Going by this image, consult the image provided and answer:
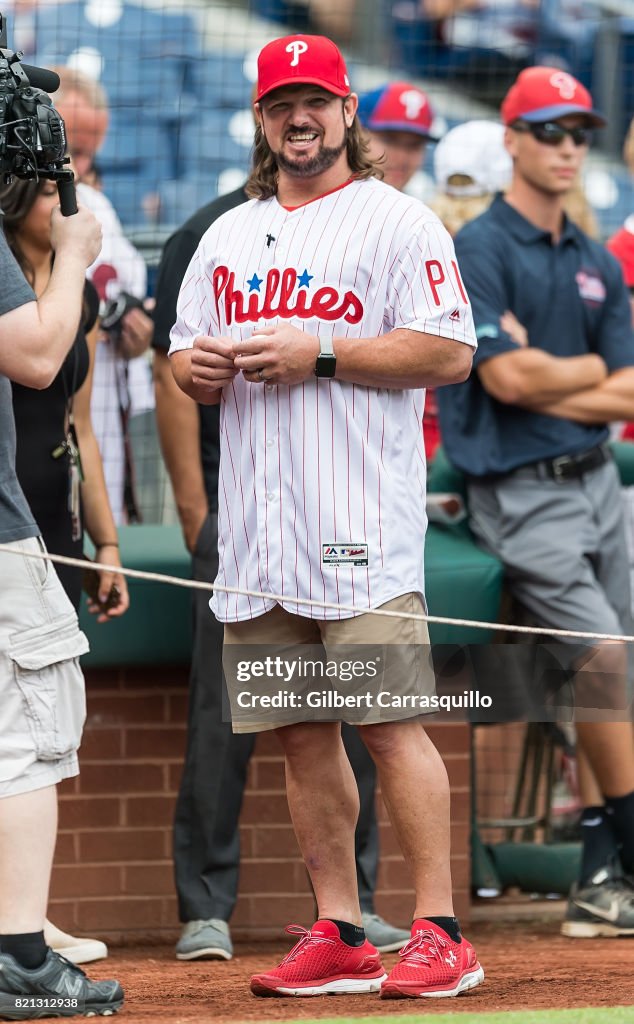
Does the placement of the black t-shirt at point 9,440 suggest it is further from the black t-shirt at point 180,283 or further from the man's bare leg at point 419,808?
the black t-shirt at point 180,283

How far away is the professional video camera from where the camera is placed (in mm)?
3158

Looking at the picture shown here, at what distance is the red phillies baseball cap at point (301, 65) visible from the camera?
134 inches

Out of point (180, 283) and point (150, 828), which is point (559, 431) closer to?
point (180, 283)

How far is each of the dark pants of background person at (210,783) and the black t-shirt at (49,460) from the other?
1.64ft

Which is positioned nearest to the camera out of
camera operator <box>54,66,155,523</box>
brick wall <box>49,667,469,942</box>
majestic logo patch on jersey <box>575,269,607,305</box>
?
brick wall <box>49,667,469,942</box>

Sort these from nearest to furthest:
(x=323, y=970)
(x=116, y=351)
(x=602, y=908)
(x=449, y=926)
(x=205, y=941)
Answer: (x=449, y=926) → (x=323, y=970) → (x=205, y=941) → (x=602, y=908) → (x=116, y=351)

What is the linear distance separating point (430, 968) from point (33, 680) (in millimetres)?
982

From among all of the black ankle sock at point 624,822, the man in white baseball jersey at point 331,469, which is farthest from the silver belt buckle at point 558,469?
the man in white baseball jersey at point 331,469

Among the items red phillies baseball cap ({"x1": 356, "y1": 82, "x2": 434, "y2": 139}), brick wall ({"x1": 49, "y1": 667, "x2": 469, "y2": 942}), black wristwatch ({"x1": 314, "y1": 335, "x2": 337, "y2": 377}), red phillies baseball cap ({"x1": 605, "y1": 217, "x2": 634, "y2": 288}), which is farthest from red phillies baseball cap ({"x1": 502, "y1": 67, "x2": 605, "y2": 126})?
black wristwatch ({"x1": 314, "y1": 335, "x2": 337, "y2": 377})

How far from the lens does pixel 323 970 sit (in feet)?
11.1

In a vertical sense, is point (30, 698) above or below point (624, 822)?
above


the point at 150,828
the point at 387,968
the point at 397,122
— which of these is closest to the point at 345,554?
the point at 387,968

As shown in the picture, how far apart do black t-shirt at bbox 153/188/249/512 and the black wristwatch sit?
1170 mm

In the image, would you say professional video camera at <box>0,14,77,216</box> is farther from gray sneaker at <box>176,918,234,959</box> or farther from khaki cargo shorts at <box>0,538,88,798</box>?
gray sneaker at <box>176,918,234,959</box>
